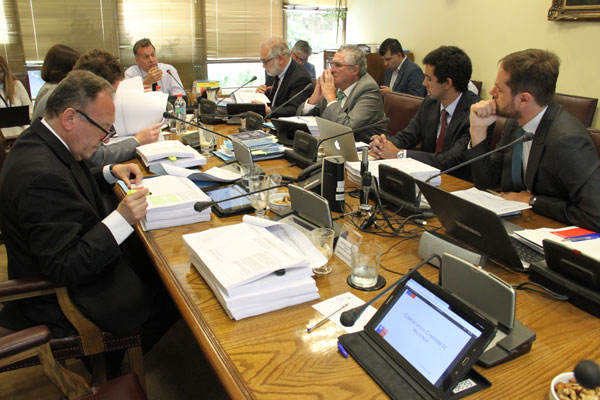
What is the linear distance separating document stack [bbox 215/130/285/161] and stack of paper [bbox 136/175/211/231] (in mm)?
720

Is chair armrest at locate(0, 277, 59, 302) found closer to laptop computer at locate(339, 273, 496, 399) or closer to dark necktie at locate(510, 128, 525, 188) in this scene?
laptop computer at locate(339, 273, 496, 399)

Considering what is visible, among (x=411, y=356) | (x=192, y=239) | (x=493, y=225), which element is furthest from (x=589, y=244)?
(x=192, y=239)

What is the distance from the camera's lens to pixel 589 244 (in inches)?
53.6

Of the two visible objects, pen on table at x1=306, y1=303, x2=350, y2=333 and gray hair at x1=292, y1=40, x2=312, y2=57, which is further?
gray hair at x1=292, y1=40, x2=312, y2=57

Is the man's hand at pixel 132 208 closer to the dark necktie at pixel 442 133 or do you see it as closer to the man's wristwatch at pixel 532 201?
the man's wristwatch at pixel 532 201

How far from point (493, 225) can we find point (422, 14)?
453 centimetres

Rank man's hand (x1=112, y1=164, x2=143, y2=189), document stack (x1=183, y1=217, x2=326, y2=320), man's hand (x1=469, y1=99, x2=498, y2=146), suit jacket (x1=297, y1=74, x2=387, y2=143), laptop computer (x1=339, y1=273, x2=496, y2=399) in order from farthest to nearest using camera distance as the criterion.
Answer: suit jacket (x1=297, y1=74, x2=387, y2=143)
man's hand (x1=469, y1=99, x2=498, y2=146)
man's hand (x1=112, y1=164, x2=143, y2=189)
document stack (x1=183, y1=217, x2=326, y2=320)
laptop computer (x1=339, y1=273, x2=496, y2=399)

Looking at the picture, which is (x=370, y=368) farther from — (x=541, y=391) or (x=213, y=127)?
(x=213, y=127)

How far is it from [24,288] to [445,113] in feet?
7.63

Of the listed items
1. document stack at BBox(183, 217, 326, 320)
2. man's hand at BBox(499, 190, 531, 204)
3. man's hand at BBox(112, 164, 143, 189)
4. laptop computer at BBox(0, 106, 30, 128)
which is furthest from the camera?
laptop computer at BBox(0, 106, 30, 128)

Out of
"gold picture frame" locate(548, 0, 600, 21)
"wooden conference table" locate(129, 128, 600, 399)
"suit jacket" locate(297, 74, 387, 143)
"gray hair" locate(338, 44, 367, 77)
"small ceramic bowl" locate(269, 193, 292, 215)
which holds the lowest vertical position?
"wooden conference table" locate(129, 128, 600, 399)

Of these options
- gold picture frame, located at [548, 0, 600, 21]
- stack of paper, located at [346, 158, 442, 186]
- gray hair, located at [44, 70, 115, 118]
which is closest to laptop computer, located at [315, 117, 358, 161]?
stack of paper, located at [346, 158, 442, 186]

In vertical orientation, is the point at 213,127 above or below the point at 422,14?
below

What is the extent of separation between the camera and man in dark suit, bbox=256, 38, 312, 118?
3.80m
